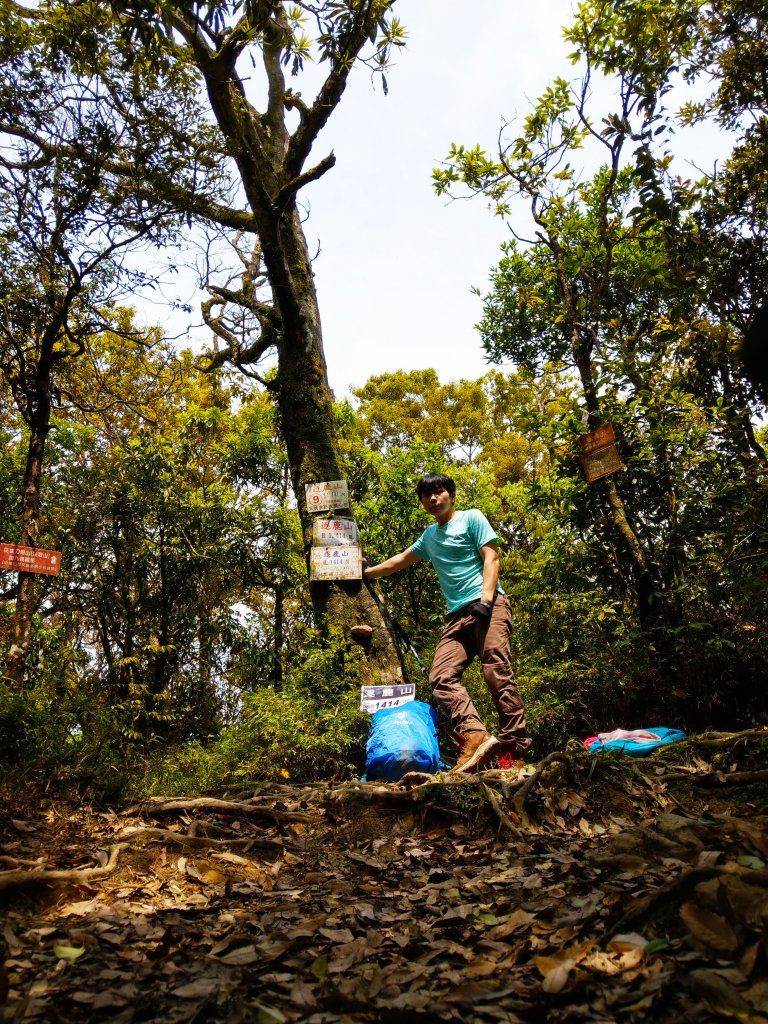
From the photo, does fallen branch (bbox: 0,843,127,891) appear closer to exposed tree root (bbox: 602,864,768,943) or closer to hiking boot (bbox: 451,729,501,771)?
exposed tree root (bbox: 602,864,768,943)

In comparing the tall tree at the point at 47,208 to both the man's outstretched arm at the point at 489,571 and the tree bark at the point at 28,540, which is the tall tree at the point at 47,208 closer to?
the tree bark at the point at 28,540

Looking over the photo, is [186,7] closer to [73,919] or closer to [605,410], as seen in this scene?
[73,919]

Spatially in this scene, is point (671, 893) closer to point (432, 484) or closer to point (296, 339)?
point (432, 484)

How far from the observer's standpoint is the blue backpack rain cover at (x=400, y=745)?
14.0 ft

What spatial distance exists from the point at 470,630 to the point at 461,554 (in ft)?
1.71

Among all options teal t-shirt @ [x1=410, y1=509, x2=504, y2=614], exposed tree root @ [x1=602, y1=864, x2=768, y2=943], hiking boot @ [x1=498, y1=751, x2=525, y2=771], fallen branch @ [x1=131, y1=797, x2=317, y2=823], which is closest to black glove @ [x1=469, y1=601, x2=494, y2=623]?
teal t-shirt @ [x1=410, y1=509, x2=504, y2=614]

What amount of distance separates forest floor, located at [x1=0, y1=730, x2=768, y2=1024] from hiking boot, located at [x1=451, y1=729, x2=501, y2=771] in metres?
0.34

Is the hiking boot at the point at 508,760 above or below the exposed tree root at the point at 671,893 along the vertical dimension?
below

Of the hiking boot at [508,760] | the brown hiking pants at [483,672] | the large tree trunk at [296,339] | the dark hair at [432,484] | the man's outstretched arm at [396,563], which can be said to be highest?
the large tree trunk at [296,339]

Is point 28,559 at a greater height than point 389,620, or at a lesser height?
greater

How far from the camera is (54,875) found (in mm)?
2471

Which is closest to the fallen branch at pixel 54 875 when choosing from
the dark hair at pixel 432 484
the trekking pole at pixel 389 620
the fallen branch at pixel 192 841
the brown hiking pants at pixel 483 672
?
the fallen branch at pixel 192 841

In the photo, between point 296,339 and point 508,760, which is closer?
point 508,760

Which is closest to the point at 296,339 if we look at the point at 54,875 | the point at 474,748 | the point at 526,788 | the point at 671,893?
the point at 474,748
